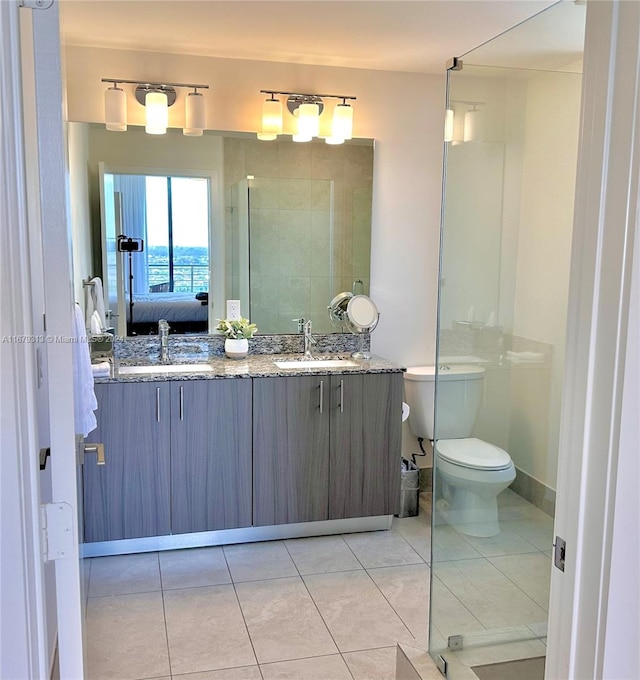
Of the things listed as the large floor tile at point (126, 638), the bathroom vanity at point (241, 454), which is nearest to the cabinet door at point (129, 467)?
the bathroom vanity at point (241, 454)

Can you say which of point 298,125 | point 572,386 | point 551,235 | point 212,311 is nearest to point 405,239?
point 298,125

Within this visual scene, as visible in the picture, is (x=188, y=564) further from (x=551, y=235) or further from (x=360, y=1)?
(x=360, y=1)

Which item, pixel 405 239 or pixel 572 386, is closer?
pixel 572 386

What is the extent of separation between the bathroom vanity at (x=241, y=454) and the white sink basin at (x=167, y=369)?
0.01 metres

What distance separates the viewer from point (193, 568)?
310 centimetres

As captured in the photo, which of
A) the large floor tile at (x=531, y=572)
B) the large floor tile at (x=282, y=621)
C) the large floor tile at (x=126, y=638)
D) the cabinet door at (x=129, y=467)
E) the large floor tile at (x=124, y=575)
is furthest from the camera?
the cabinet door at (x=129, y=467)

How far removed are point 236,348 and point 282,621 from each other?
4.61ft

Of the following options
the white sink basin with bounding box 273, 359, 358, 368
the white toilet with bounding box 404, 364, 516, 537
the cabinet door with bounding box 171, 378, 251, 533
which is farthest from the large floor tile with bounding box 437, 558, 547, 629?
the white sink basin with bounding box 273, 359, 358, 368

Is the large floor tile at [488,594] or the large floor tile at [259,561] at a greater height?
the large floor tile at [488,594]

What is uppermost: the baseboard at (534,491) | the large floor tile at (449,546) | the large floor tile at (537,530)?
the baseboard at (534,491)

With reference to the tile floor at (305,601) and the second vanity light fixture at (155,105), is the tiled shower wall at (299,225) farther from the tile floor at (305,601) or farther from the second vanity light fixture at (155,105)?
the tile floor at (305,601)

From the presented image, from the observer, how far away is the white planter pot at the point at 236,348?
353 centimetres

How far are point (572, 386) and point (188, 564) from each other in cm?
242

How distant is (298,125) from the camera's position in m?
3.58
